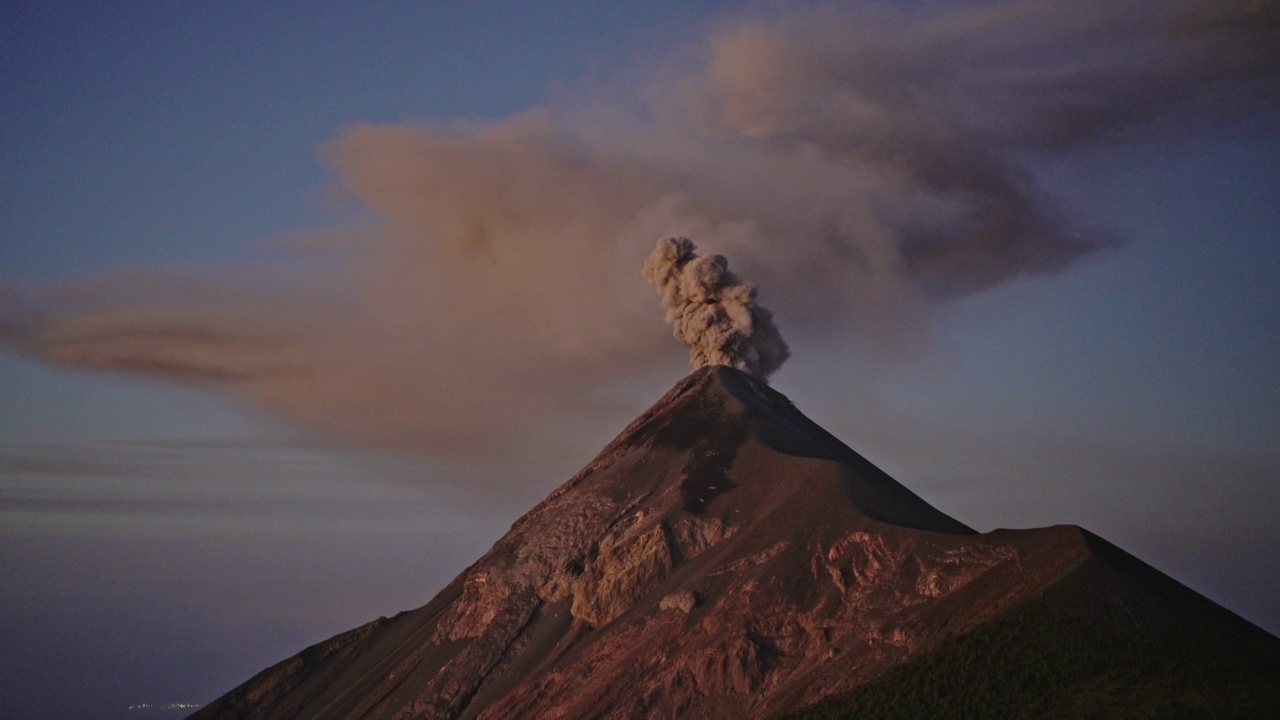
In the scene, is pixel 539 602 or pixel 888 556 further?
pixel 539 602

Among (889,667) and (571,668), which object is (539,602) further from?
(889,667)

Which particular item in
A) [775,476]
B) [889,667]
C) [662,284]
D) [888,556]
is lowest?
[889,667]

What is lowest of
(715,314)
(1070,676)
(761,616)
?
(1070,676)

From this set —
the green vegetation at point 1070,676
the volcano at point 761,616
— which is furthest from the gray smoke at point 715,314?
the green vegetation at point 1070,676

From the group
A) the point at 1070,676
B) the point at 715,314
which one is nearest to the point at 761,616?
the point at 1070,676

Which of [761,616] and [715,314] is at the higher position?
[715,314]

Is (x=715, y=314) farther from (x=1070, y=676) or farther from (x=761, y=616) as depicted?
(x=1070, y=676)

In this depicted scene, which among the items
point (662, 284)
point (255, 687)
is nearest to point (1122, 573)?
point (662, 284)
